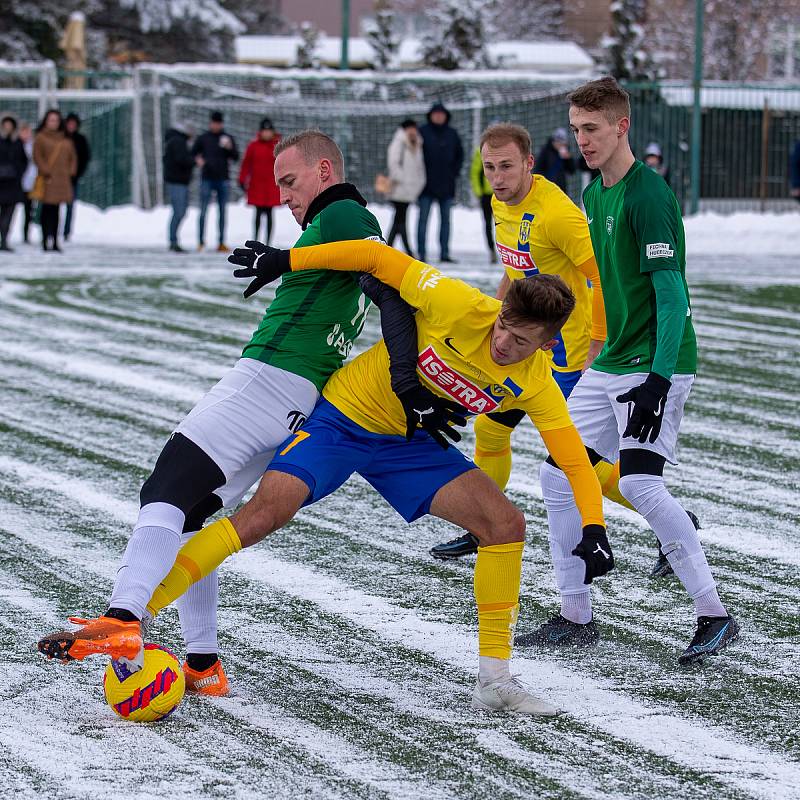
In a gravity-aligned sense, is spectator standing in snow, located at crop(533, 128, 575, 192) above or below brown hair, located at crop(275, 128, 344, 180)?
below

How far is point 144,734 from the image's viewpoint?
4.72 m

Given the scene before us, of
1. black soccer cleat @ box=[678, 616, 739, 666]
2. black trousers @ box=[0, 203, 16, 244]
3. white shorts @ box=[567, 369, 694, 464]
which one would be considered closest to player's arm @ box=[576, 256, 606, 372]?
white shorts @ box=[567, 369, 694, 464]

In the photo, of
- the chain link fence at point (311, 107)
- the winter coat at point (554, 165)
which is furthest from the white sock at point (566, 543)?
the chain link fence at point (311, 107)

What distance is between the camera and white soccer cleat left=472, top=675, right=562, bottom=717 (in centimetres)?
496

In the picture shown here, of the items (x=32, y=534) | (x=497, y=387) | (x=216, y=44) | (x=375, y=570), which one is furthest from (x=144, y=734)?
(x=216, y=44)

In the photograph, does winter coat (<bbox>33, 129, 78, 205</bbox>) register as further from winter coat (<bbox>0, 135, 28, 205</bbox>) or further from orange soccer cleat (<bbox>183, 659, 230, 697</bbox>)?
orange soccer cleat (<bbox>183, 659, 230, 697</bbox>)

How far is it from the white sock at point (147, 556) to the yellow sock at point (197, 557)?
2.6 inches

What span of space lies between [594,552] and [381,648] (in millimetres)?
1137

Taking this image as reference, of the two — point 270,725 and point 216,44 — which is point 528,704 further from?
point 216,44

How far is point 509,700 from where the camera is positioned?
16.3ft

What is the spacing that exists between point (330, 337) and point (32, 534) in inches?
100

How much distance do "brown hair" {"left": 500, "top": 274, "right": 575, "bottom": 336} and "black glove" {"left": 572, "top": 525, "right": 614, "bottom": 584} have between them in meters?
0.65

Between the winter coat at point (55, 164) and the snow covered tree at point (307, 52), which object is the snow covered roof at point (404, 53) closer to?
the snow covered tree at point (307, 52)

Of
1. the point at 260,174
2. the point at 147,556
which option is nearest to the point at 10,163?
the point at 260,174
